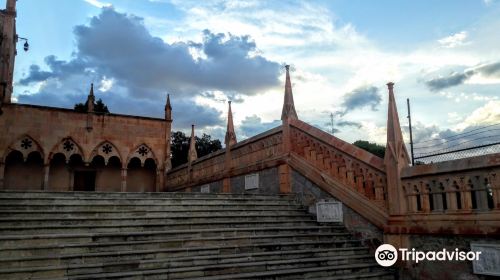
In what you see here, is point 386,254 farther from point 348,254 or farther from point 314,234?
point 314,234

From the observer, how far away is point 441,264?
6.23 meters

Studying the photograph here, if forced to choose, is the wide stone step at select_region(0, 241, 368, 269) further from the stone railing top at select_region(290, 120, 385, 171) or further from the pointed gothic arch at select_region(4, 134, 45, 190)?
the pointed gothic arch at select_region(4, 134, 45, 190)

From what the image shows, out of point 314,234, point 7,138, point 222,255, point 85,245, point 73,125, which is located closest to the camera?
point 85,245

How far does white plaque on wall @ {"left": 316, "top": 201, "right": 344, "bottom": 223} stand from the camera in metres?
8.26

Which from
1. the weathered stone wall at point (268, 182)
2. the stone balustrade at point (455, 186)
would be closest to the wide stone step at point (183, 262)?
the stone balustrade at point (455, 186)

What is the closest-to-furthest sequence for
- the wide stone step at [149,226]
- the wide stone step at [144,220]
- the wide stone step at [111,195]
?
the wide stone step at [149,226]
the wide stone step at [144,220]
the wide stone step at [111,195]

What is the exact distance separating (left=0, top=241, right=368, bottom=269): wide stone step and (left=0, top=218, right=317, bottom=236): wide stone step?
88cm

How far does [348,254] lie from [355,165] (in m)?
1.98

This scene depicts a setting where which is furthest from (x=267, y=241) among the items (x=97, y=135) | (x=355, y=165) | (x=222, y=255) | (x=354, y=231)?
(x=97, y=135)

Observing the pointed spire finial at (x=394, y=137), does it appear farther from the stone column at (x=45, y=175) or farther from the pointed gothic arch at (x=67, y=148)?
the stone column at (x=45, y=175)

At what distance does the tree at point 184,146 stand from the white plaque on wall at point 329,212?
1287 inches

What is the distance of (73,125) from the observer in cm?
2166

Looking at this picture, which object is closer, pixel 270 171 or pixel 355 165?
pixel 355 165

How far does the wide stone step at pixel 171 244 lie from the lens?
5328mm
